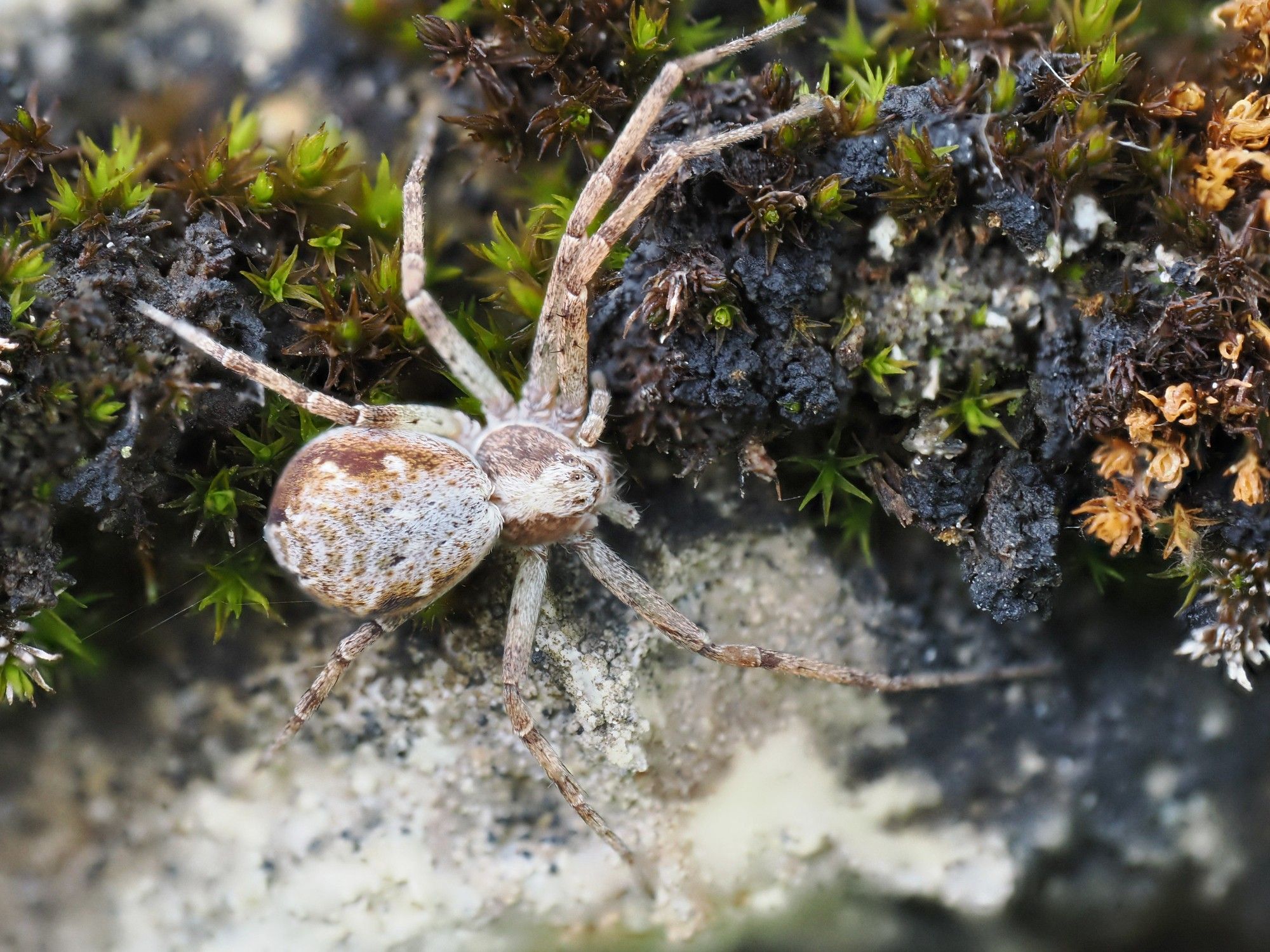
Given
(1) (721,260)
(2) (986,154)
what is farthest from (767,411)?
(2) (986,154)

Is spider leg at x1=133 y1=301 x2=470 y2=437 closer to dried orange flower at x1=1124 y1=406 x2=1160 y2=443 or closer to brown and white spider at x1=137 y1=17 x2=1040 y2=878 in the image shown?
brown and white spider at x1=137 y1=17 x2=1040 y2=878

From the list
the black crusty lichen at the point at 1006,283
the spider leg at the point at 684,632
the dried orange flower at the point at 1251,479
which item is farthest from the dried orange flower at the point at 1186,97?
the spider leg at the point at 684,632

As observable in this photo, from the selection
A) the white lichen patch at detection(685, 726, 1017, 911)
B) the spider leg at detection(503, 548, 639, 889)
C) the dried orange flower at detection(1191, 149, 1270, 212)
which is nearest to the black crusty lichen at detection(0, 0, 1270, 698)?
the dried orange flower at detection(1191, 149, 1270, 212)

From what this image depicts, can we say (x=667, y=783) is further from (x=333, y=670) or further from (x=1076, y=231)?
(x=1076, y=231)

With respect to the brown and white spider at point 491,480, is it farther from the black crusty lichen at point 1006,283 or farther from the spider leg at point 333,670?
the black crusty lichen at point 1006,283

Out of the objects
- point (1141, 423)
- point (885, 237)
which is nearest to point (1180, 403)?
point (1141, 423)
